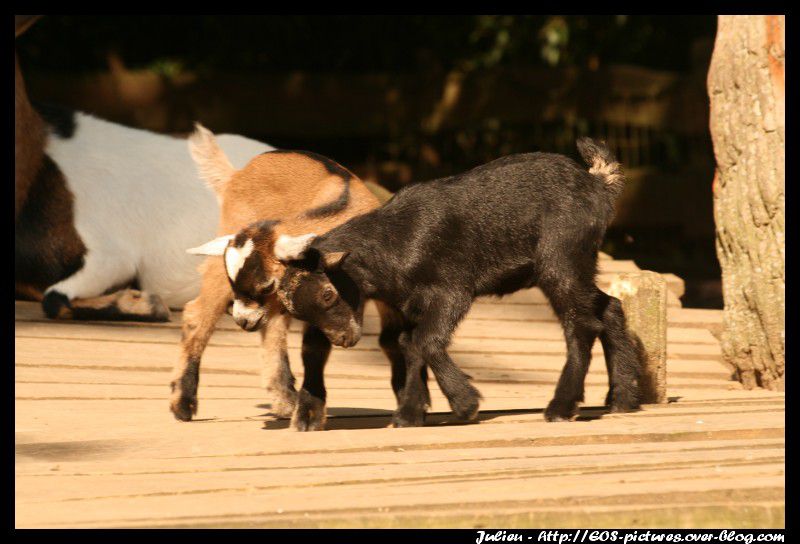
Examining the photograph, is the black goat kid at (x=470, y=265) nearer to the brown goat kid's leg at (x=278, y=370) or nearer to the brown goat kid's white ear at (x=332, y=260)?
the brown goat kid's white ear at (x=332, y=260)

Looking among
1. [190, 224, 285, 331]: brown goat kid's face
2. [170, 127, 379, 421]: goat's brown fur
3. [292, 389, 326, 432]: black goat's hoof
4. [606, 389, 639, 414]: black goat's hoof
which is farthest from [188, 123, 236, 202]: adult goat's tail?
[606, 389, 639, 414]: black goat's hoof

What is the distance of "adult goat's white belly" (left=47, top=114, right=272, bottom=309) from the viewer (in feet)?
19.2

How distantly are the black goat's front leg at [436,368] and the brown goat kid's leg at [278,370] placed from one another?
1.73ft

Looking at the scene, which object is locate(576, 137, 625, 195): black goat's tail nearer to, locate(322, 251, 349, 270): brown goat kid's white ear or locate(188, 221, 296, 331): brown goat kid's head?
locate(322, 251, 349, 270): brown goat kid's white ear

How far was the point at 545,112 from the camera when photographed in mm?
8094

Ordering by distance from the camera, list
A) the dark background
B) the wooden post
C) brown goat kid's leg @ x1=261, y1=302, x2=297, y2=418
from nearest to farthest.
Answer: brown goat kid's leg @ x1=261, y1=302, x2=297, y2=418, the wooden post, the dark background

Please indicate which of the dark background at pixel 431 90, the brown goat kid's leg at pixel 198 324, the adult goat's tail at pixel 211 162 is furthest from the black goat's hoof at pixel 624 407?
the dark background at pixel 431 90

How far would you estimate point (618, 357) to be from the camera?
4328mm

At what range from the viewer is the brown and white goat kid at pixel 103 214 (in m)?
5.64

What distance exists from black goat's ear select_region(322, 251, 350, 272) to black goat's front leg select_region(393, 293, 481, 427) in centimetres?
33

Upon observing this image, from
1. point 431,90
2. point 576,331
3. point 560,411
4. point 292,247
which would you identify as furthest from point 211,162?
point 431,90

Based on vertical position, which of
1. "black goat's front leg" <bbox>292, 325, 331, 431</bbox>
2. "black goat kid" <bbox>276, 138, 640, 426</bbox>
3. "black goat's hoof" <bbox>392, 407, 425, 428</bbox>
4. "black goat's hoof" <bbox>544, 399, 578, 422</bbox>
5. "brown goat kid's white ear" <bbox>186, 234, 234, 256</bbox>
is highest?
"brown goat kid's white ear" <bbox>186, 234, 234, 256</bbox>

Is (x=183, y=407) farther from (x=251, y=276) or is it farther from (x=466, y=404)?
(x=466, y=404)

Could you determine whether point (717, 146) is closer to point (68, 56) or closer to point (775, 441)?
point (775, 441)
